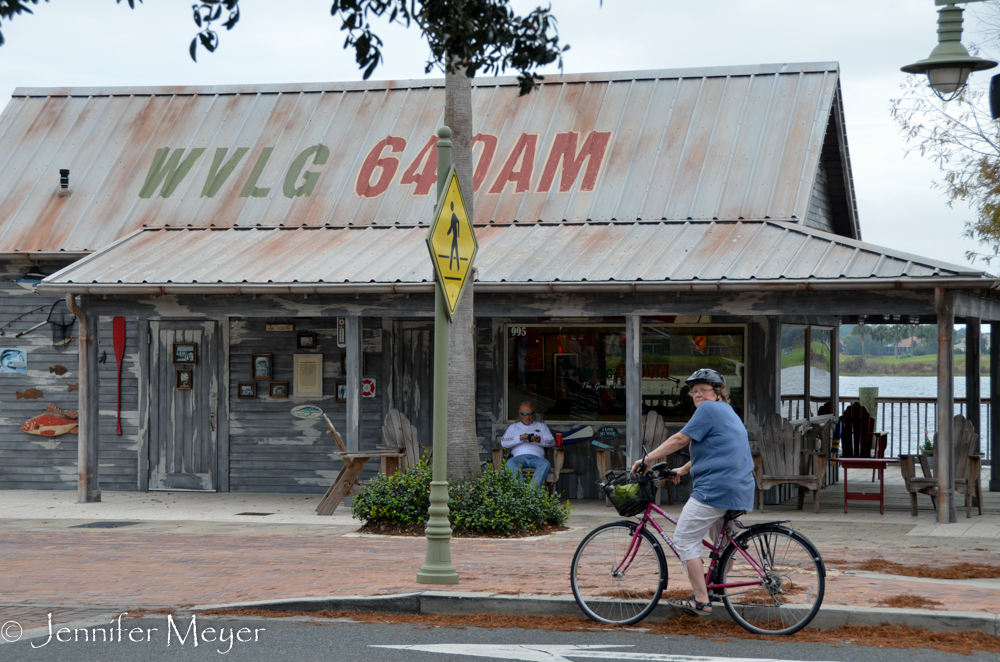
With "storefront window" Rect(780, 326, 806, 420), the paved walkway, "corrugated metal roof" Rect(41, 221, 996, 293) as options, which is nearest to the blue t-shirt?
the paved walkway

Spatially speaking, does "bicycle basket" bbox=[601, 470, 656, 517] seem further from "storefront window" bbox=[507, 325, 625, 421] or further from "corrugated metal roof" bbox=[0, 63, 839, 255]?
"corrugated metal roof" bbox=[0, 63, 839, 255]

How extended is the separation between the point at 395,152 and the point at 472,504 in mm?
6752

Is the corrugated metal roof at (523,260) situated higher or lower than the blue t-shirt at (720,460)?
higher

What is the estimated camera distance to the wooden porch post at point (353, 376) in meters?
13.7

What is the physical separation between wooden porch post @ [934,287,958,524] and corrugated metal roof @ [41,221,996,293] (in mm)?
364

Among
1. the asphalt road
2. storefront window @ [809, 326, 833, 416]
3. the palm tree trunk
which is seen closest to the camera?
the asphalt road

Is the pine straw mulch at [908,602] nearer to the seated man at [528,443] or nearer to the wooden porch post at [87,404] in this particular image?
the seated man at [528,443]

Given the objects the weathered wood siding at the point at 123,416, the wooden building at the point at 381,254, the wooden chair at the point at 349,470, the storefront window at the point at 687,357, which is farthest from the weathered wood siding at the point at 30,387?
the storefront window at the point at 687,357

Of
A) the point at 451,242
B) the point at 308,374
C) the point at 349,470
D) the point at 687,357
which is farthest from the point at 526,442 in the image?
the point at 451,242

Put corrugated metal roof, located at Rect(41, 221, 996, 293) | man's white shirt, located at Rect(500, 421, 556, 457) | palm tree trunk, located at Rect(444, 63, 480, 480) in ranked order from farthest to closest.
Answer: man's white shirt, located at Rect(500, 421, 556, 457), corrugated metal roof, located at Rect(41, 221, 996, 293), palm tree trunk, located at Rect(444, 63, 480, 480)

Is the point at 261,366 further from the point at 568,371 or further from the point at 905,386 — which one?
the point at 905,386

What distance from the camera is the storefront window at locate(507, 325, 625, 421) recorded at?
1491cm

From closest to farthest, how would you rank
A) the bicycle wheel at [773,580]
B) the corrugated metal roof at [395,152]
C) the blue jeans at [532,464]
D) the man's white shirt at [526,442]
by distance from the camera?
the bicycle wheel at [773,580], the blue jeans at [532,464], the man's white shirt at [526,442], the corrugated metal roof at [395,152]

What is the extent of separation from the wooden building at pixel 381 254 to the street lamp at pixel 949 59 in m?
4.82
